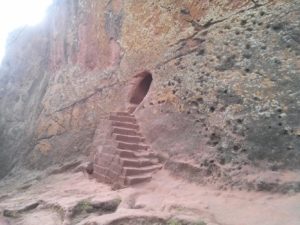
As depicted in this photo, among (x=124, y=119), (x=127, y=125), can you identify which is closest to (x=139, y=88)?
(x=124, y=119)

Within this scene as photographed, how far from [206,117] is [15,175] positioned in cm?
712

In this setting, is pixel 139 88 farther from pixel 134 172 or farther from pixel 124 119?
pixel 134 172

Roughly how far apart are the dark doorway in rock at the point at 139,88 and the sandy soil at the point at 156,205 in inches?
91.8

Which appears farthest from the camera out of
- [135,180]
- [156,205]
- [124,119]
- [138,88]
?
[138,88]

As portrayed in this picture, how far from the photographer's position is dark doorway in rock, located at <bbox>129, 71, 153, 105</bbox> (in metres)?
8.63

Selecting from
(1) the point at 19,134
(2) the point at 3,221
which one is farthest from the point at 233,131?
(1) the point at 19,134

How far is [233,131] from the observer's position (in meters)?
5.98

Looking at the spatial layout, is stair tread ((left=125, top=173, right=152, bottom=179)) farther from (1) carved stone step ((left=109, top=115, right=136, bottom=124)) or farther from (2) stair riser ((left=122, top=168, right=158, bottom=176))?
(1) carved stone step ((left=109, top=115, right=136, bottom=124))

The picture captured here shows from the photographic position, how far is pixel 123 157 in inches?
263

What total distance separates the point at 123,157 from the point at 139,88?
2545 mm

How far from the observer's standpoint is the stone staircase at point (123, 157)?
21.1 ft

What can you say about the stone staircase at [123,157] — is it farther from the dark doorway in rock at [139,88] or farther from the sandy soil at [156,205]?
the dark doorway in rock at [139,88]

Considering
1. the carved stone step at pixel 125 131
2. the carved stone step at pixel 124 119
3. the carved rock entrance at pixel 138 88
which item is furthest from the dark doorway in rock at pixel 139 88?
the carved stone step at pixel 125 131

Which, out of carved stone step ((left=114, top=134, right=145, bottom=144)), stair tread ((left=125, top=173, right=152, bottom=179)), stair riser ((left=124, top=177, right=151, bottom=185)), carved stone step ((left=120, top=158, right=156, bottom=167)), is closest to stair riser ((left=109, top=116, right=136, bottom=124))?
carved stone step ((left=114, top=134, right=145, bottom=144))
